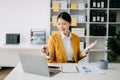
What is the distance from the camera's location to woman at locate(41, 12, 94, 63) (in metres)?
2.63

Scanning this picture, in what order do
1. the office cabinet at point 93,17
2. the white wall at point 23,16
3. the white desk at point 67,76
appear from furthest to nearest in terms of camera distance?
the white wall at point 23,16 < the office cabinet at point 93,17 < the white desk at point 67,76

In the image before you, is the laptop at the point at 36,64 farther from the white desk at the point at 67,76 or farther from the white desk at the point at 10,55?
the white desk at the point at 10,55

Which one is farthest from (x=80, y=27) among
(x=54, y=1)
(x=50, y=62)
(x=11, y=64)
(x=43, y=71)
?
(x=43, y=71)

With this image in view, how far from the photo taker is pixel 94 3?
4559mm

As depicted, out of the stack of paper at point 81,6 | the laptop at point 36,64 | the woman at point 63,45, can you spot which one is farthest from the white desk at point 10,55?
the laptop at point 36,64

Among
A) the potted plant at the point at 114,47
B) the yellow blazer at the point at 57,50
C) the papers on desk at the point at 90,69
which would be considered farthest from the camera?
the potted plant at the point at 114,47

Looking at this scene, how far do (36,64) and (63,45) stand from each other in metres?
0.81

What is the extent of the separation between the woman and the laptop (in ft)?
2.00

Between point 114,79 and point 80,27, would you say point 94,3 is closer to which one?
point 80,27

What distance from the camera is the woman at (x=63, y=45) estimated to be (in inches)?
104

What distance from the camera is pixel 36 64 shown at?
192cm

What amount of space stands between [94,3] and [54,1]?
0.91 meters

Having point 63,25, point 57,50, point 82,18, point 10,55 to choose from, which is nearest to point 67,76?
point 57,50

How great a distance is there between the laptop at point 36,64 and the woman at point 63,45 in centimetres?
61
